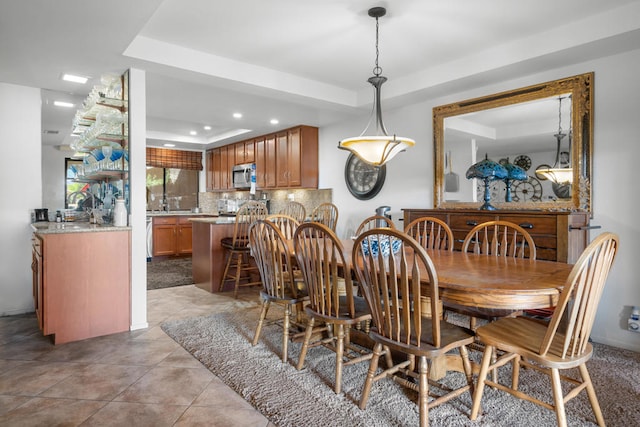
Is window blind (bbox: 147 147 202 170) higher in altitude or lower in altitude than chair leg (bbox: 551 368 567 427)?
higher

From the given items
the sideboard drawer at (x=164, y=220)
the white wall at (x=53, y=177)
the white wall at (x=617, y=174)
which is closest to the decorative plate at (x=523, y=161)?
the white wall at (x=617, y=174)

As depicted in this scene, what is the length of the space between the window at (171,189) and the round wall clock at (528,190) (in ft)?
21.4

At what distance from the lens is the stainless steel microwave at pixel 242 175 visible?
6641 millimetres

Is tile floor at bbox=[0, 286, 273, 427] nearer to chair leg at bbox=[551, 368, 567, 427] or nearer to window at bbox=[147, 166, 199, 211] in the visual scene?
chair leg at bbox=[551, 368, 567, 427]

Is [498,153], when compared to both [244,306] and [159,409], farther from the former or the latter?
[159,409]

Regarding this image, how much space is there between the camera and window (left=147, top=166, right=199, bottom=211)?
7.84 meters

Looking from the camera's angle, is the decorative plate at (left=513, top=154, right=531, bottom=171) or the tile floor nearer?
the tile floor

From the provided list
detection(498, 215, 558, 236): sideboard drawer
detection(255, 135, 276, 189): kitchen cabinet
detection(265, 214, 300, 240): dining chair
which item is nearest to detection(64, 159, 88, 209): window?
detection(255, 135, 276, 189): kitchen cabinet

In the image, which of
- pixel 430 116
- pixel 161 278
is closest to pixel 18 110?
pixel 161 278

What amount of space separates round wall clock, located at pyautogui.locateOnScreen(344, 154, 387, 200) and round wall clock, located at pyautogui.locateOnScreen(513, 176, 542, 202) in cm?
157

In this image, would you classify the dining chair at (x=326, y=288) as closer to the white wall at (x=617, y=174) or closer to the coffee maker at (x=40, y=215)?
the white wall at (x=617, y=174)

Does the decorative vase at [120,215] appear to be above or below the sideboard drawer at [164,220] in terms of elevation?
above

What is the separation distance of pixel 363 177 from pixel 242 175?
8.68ft

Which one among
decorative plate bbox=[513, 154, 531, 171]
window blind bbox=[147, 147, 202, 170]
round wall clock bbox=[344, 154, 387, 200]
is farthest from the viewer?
window blind bbox=[147, 147, 202, 170]
